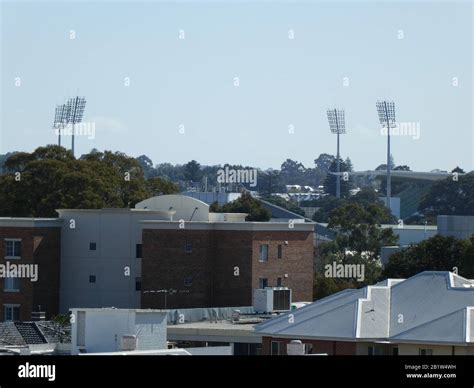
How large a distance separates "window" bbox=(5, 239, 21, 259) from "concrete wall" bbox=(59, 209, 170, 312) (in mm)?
1569

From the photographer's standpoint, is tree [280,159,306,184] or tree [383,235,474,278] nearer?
tree [383,235,474,278]

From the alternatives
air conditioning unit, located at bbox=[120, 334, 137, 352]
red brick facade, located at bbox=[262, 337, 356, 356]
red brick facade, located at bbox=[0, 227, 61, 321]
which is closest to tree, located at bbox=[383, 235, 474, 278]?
red brick facade, located at bbox=[0, 227, 61, 321]

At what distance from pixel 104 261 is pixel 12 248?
3171mm

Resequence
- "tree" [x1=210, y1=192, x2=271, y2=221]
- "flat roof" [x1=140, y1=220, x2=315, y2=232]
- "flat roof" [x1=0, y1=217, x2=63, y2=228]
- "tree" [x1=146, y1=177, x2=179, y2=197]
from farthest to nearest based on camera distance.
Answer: "tree" [x1=210, y1=192, x2=271, y2=221] → "tree" [x1=146, y1=177, x2=179, y2=197] → "flat roof" [x1=0, y1=217, x2=63, y2=228] → "flat roof" [x1=140, y1=220, x2=315, y2=232]

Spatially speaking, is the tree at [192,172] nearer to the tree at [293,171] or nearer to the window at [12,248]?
the tree at [293,171]

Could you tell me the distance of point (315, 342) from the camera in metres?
22.0

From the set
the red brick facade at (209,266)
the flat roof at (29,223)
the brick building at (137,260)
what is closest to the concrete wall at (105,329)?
the red brick facade at (209,266)

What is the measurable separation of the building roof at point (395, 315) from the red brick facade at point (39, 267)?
65.2ft

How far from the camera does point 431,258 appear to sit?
169 feet

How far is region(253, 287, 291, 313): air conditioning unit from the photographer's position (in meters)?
36.6

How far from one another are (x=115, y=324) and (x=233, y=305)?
2221 centimetres

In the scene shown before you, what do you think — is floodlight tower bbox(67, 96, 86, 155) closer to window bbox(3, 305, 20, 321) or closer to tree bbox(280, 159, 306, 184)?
window bbox(3, 305, 20, 321)
